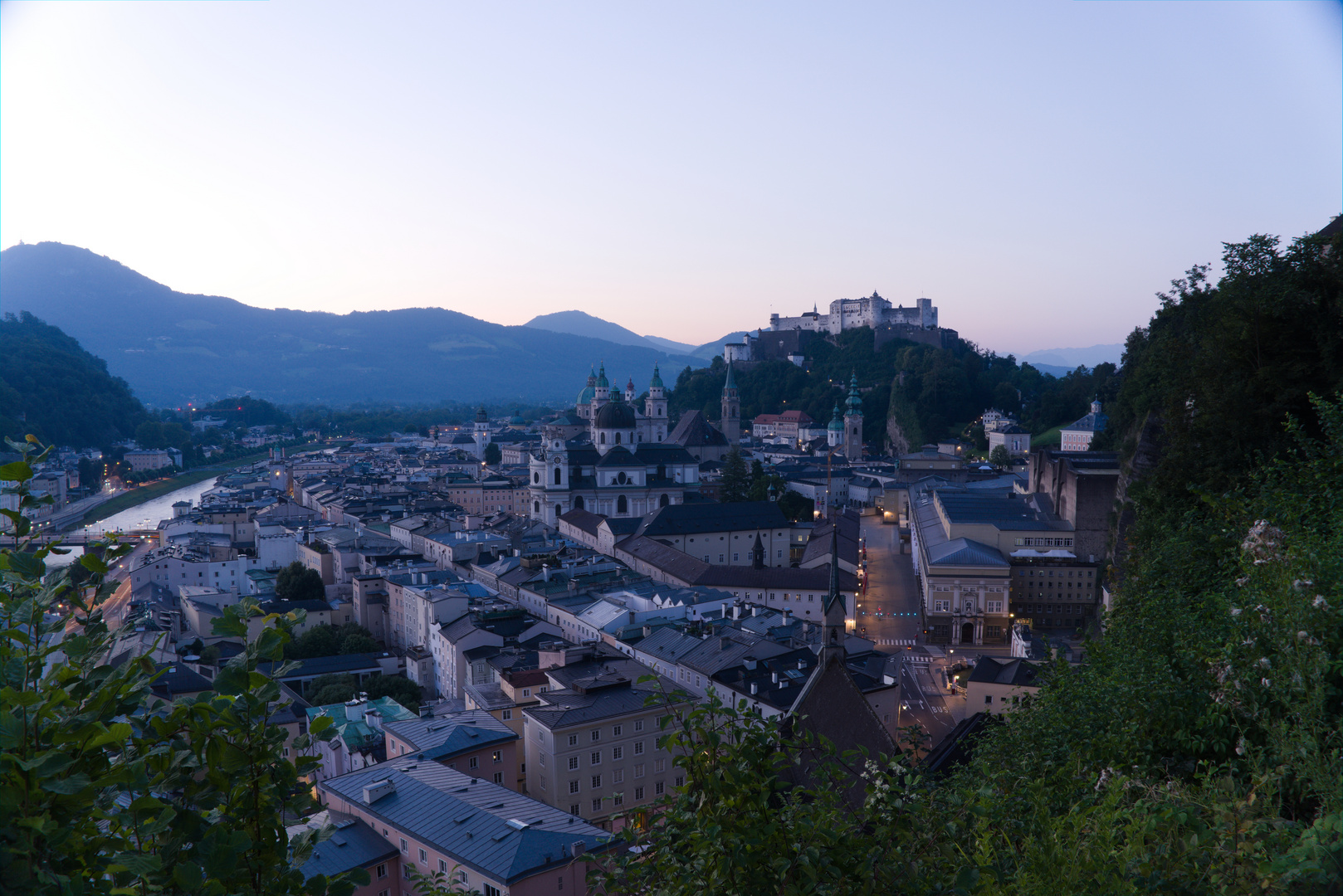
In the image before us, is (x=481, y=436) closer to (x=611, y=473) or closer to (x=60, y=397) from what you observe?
(x=60, y=397)

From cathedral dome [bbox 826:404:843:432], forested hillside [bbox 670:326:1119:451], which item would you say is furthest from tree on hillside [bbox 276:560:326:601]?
forested hillside [bbox 670:326:1119:451]

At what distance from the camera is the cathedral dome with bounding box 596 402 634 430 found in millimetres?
51938

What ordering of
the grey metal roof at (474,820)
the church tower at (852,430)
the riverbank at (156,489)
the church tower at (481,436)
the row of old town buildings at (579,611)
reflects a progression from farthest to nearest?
the church tower at (481,436) < the church tower at (852,430) < the riverbank at (156,489) < the row of old town buildings at (579,611) < the grey metal roof at (474,820)

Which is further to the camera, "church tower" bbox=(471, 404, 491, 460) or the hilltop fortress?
"church tower" bbox=(471, 404, 491, 460)

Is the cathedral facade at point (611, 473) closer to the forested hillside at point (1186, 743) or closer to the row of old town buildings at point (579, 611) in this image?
the row of old town buildings at point (579, 611)

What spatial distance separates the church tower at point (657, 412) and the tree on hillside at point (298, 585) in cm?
3333

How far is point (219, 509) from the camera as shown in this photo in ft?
166

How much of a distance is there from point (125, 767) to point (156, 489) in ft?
289

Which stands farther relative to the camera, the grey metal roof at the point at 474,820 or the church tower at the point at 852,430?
the church tower at the point at 852,430

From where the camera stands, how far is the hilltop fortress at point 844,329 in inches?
3462

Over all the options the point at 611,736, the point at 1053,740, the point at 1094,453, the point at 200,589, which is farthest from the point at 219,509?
the point at 1053,740

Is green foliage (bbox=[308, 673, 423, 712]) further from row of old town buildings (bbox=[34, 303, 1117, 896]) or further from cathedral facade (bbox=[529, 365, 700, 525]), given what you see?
cathedral facade (bbox=[529, 365, 700, 525])

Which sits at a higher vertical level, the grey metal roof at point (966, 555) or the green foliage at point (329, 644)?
the grey metal roof at point (966, 555)

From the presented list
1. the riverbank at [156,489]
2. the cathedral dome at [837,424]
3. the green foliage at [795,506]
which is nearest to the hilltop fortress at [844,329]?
the cathedral dome at [837,424]
